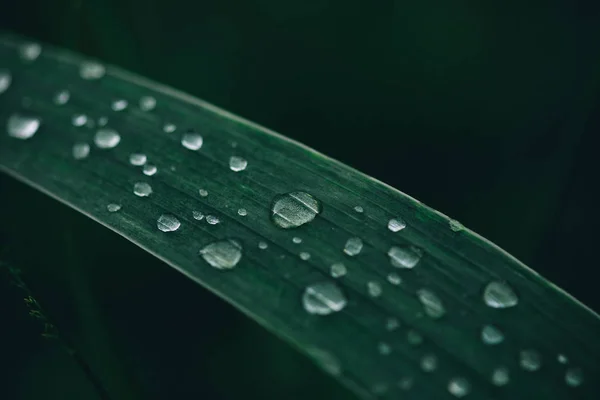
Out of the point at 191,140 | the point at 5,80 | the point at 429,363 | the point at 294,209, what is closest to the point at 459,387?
the point at 429,363

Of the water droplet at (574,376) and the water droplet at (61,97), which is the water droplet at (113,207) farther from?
the water droplet at (574,376)

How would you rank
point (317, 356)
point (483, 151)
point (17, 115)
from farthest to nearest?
point (483, 151), point (17, 115), point (317, 356)

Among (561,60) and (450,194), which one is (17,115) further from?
(561,60)

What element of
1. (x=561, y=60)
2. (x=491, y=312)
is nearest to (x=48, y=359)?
(x=491, y=312)

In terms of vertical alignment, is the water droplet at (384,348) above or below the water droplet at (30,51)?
below

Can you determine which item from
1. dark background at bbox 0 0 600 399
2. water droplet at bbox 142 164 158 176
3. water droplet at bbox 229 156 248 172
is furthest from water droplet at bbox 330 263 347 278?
dark background at bbox 0 0 600 399

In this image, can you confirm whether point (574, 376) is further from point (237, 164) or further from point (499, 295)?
point (237, 164)

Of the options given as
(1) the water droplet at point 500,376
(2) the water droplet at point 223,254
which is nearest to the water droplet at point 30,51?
(2) the water droplet at point 223,254
